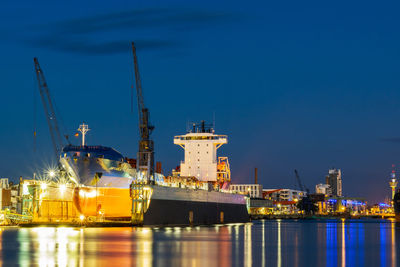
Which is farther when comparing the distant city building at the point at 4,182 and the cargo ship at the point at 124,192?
the distant city building at the point at 4,182

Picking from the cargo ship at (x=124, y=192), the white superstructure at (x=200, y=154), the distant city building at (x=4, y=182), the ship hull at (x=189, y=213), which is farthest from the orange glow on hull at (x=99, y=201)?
the distant city building at (x=4, y=182)

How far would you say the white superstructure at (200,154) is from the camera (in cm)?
10438

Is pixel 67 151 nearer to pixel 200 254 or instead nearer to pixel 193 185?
pixel 193 185

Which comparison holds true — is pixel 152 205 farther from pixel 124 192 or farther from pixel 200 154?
pixel 200 154

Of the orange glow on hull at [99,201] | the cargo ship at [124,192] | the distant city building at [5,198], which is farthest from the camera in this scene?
the distant city building at [5,198]

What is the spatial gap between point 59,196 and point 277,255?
48.4m

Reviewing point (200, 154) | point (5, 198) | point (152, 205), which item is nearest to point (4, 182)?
point (5, 198)

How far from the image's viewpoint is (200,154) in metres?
105

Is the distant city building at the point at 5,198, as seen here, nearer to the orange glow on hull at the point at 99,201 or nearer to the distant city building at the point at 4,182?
the distant city building at the point at 4,182

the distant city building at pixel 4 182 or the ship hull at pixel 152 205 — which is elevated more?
the distant city building at pixel 4 182

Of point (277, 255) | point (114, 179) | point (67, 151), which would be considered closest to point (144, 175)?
point (114, 179)

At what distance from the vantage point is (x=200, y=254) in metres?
37.2

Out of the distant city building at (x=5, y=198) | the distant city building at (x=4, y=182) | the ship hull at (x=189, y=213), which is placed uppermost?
the distant city building at (x=4, y=182)

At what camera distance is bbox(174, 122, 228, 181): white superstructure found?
342 feet
